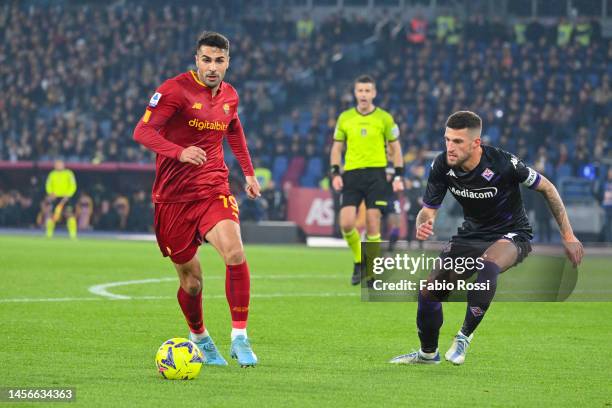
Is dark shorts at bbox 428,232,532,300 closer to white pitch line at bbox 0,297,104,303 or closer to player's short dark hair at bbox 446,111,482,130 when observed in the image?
player's short dark hair at bbox 446,111,482,130

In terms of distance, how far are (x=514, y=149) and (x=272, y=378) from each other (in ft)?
90.2

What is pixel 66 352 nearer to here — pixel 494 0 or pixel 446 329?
pixel 446 329

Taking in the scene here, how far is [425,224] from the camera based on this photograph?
824 centimetres

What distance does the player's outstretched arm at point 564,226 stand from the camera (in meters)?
7.95

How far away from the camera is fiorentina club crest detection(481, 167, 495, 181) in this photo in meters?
8.29

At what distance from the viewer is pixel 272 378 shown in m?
7.41

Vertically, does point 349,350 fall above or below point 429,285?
below

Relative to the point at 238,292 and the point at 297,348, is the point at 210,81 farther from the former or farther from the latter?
the point at 297,348

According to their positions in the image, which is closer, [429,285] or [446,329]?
[429,285]

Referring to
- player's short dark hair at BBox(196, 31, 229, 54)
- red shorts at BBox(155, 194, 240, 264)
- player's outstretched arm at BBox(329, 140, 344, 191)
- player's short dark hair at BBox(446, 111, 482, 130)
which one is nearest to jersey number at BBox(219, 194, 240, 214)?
red shorts at BBox(155, 194, 240, 264)

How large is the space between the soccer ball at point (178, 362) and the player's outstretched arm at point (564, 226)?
98.0 inches

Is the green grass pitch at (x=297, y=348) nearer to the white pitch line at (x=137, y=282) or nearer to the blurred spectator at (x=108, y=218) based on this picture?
the white pitch line at (x=137, y=282)

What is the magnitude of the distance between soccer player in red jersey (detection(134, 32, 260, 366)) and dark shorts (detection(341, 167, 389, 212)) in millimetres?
6722

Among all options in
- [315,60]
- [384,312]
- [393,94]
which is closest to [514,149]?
[393,94]
